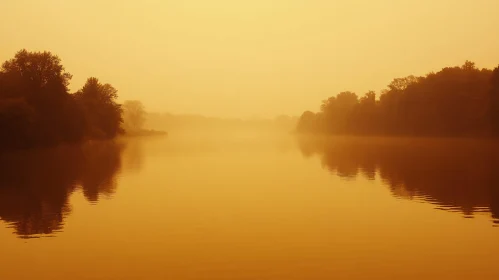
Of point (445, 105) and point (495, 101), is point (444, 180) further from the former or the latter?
point (445, 105)

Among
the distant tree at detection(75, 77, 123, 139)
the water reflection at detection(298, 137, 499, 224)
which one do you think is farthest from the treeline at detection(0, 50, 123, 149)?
the water reflection at detection(298, 137, 499, 224)

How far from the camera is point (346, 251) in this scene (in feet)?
58.5

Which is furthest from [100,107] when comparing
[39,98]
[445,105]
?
[445,105]

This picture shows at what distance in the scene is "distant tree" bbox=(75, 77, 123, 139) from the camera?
405ft

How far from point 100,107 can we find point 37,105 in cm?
3763

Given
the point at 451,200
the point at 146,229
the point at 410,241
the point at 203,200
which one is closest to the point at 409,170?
the point at 451,200

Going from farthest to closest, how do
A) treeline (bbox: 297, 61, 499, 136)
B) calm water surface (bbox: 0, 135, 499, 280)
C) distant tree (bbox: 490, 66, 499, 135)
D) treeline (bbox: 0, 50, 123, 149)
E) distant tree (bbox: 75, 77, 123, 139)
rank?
1. distant tree (bbox: 75, 77, 123, 139)
2. treeline (bbox: 297, 61, 499, 136)
3. distant tree (bbox: 490, 66, 499, 135)
4. treeline (bbox: 0, 50, 123, 149)
5. calm water surface (bbox: 0, 135, 499, 280)

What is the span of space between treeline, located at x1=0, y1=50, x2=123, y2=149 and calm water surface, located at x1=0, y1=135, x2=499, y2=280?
39897 mm

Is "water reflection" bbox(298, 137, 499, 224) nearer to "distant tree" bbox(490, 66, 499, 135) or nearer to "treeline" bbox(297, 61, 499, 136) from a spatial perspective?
"distant tree" bbox(490, 66, 499, 135)

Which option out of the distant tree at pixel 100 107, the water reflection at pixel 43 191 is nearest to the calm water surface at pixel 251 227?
the water reflection at pixel 43 191

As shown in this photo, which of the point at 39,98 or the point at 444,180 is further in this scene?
the point at 39,98

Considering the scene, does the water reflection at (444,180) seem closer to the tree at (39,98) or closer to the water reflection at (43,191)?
the water reflection at (43,191)

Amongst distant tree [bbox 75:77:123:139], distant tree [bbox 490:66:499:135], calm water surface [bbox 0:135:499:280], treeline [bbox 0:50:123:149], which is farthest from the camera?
distant tree [bbox 75:77:123:139]

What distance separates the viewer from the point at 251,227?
2200cm
